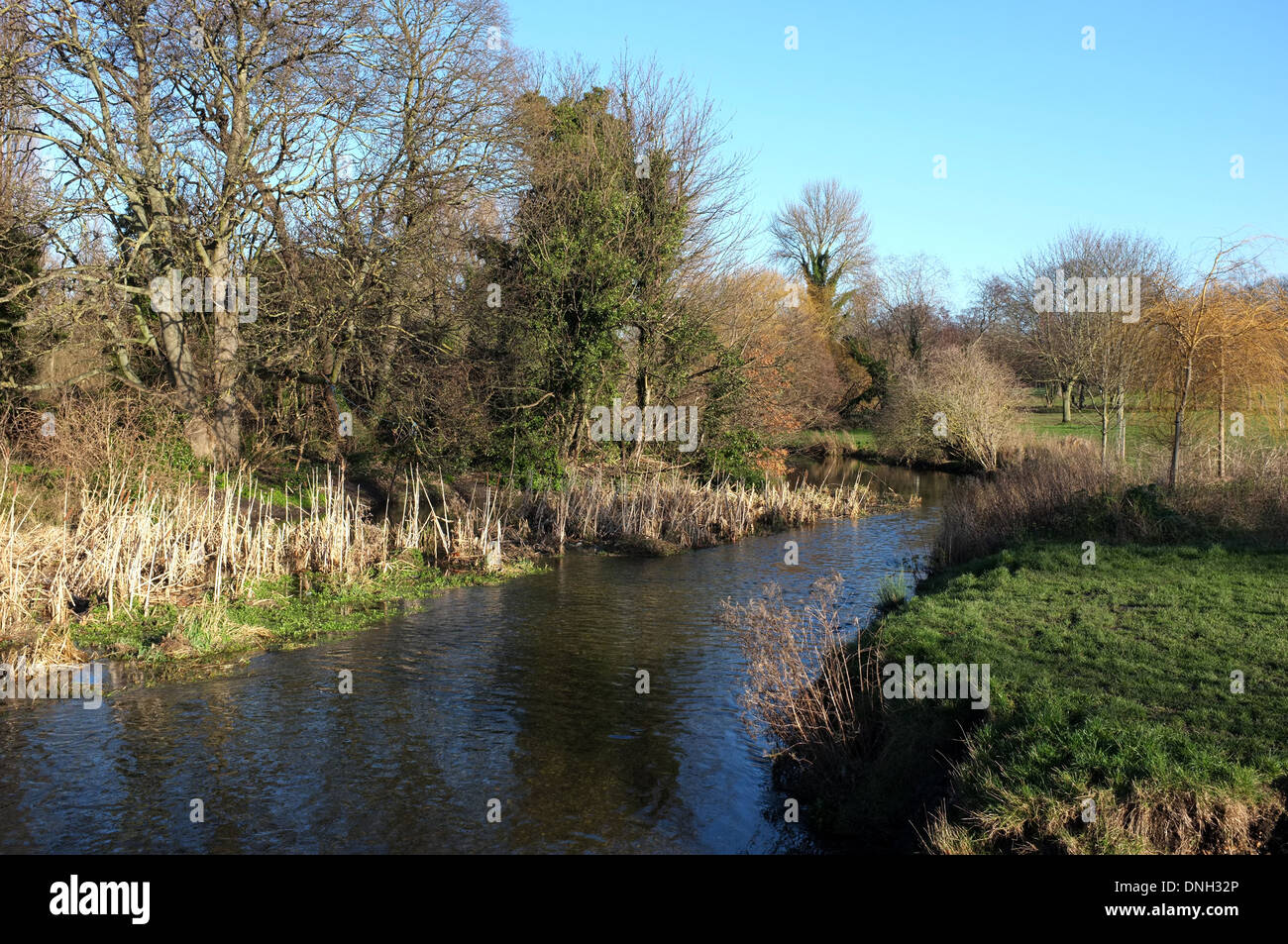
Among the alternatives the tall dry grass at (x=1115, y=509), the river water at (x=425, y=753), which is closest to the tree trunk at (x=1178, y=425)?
the tall dry grass at (x=1115, y=509)

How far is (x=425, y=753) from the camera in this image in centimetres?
859

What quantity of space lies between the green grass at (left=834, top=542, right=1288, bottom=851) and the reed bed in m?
8.98

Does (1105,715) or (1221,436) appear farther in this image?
(1221,436)

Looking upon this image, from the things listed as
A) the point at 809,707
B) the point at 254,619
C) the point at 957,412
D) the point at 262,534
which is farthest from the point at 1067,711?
the point at 957,412

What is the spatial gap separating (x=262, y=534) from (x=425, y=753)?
22.8ft

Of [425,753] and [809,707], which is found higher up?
[809,707]

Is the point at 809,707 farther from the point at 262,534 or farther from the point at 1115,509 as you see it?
the point at 262,534

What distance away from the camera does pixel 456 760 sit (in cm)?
841

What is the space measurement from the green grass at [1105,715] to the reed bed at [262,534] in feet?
29.5

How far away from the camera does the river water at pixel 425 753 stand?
276 inches

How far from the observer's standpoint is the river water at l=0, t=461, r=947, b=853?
7020mm

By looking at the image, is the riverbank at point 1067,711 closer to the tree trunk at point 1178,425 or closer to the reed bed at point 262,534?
the tree trunk at point 1178,425
